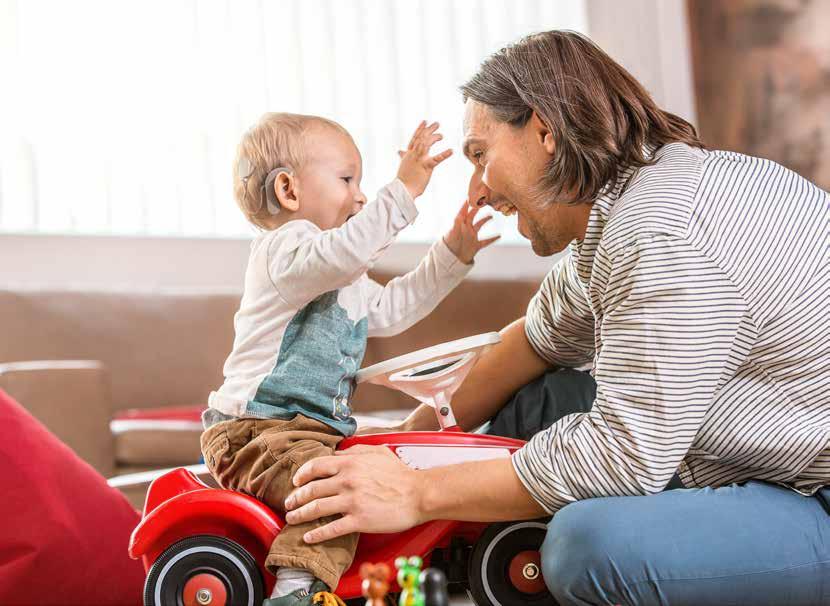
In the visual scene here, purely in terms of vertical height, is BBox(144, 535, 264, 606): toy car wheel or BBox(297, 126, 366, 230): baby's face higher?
BBox(297, 126, 366, 230): baby's face

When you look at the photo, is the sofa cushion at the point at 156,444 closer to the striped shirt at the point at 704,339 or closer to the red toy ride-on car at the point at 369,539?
the red toy ride-on car at the point at 369,539

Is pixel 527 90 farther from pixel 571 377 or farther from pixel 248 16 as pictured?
pixel 248 16

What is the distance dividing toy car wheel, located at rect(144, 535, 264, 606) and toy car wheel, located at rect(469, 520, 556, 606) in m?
0.30

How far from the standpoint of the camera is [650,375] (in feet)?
3.69

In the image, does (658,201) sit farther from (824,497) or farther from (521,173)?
(824,497)

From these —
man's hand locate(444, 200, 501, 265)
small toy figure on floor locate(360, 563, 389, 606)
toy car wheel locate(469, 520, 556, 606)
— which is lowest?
toy car wheel locate(469, 520, 556, 606)

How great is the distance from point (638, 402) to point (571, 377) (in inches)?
18.6

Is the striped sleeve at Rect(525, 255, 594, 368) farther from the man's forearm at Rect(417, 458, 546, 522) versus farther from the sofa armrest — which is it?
the sofa armrest

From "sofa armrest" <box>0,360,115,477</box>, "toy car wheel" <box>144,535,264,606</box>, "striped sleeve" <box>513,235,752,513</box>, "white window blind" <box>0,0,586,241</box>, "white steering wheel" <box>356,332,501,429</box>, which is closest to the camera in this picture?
"striped sleeve" <box>513,235,752,513</box>

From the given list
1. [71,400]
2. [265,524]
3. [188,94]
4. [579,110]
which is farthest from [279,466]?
[188,94]

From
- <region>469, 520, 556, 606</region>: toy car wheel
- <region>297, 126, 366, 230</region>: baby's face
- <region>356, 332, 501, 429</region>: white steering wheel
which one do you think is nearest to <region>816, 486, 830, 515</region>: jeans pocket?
<region>469, 520, 556, 606</region>: toy car wheel

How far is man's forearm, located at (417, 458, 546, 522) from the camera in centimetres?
118

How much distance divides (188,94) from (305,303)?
240cm

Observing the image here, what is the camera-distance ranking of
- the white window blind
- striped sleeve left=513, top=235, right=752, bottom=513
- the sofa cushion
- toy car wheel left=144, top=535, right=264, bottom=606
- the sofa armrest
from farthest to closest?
1. the white window blind
2. the sofa cushion
3. the sofa armrest
4. toy car wheel left=144, top=535, right=264, bottom=606
5. striped sleeve left=513, top=235, right=752, bottom=513
